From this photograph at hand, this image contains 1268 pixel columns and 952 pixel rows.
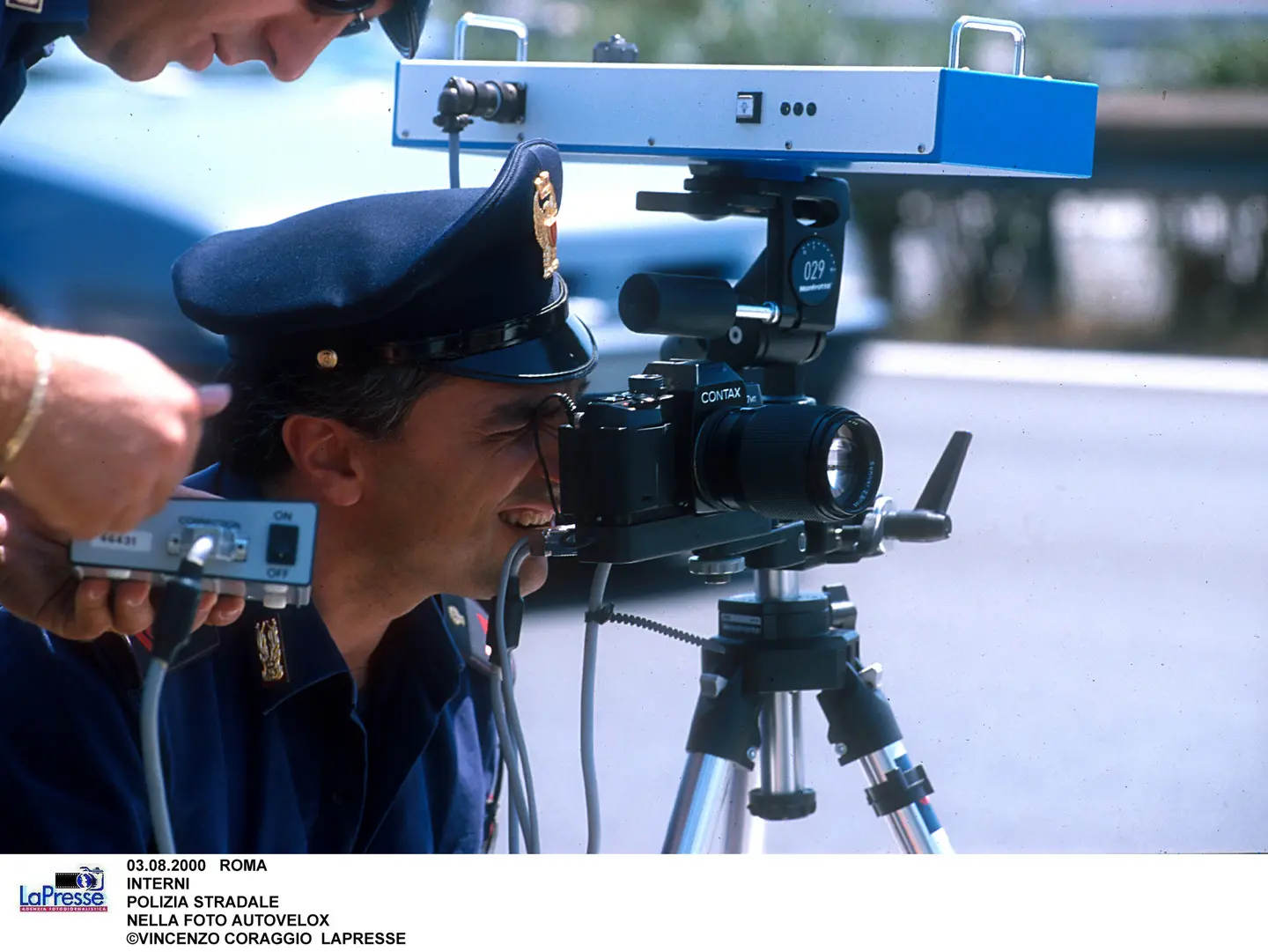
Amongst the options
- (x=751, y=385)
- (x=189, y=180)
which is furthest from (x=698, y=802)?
(x=189, y=180)

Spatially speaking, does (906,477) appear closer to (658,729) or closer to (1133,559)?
(1133,559)

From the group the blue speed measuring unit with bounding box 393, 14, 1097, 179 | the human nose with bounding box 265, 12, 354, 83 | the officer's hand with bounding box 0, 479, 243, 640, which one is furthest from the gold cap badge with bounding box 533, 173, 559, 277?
the officer's hand with bounding box 0, 479, 243, 640

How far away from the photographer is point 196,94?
7.89ft

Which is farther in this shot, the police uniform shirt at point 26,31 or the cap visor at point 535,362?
the cap visor at point 535,362

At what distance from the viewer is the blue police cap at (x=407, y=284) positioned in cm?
139

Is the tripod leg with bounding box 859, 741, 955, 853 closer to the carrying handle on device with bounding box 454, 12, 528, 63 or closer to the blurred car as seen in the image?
the blurred car

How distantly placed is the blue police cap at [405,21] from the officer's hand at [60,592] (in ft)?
1.85

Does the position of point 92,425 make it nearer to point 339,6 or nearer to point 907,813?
point 339,6

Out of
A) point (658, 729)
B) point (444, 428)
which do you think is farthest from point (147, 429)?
point (658, 729)

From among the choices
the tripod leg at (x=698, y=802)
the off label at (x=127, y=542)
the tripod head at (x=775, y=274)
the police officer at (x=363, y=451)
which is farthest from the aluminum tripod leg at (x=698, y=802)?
the off label at (x=127, y=542)
